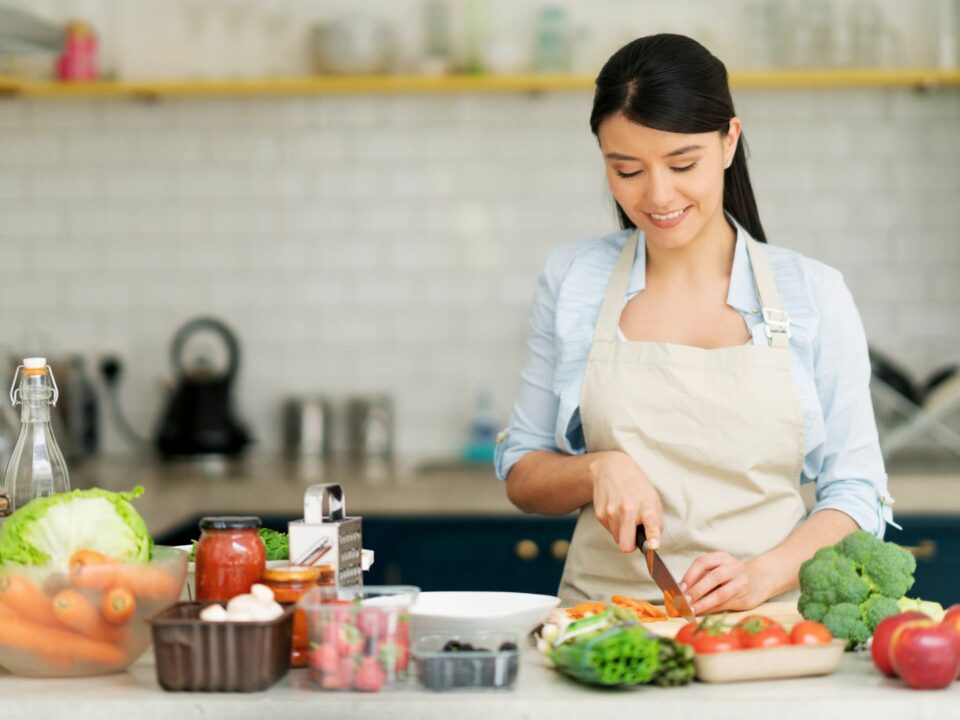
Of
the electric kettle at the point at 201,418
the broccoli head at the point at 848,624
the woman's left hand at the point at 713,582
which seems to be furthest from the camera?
the electric kettle at the point at 201,418

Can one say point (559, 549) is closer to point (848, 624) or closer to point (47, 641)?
point (848, 624)

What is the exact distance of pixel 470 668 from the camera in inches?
62.4

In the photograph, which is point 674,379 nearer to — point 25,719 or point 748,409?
point 748,409

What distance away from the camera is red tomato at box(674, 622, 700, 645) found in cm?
168

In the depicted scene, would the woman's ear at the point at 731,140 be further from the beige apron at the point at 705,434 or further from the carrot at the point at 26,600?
the carrot at the point at 26,600

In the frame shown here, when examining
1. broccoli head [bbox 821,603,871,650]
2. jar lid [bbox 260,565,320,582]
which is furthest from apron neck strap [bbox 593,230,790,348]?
jar lid [bbox 260,565,320,582]

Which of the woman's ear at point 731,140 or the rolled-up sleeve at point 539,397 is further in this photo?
the rolled-up sleeve at point 539,397

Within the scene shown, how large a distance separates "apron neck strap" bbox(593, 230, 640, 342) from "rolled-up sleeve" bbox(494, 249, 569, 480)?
3.9 inches

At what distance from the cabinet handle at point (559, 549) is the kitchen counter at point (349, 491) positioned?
14cm

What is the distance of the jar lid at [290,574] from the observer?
171 cm

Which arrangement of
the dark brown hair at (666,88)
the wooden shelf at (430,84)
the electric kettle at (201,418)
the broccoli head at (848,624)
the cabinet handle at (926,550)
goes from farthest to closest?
the electric kettle at (201,418)
the wooden shelf at (430,84)
the cabinet handle at (926,550)
the dark brown hair at (666,88)
the broccoli head at (848,624)

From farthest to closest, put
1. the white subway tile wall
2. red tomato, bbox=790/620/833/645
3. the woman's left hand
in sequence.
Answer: the white subway tile wall, the woman's left hand, red tomato, bbox=790/620/833/645

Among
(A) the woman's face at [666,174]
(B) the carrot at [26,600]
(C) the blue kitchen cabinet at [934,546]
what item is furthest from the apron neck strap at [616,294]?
(C) the blue kitchen cabinet at [934,546]

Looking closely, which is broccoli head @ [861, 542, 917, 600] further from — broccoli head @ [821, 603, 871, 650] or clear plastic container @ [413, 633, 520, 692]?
clear plastic container @ [413, 633, 520, 692]
